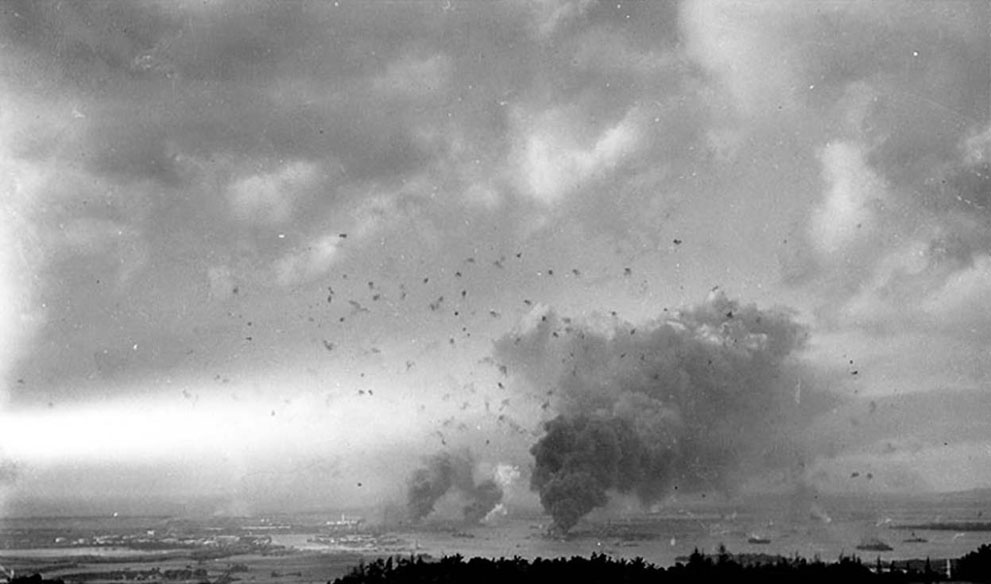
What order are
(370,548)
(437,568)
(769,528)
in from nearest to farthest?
(437,568), (370,548), (769,528)

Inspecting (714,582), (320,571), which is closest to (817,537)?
(320,571)

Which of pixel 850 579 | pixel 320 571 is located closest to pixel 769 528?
pixel 320 571

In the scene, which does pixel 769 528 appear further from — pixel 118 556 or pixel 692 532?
pixel 118 556

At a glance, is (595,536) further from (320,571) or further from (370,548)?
(320,571)

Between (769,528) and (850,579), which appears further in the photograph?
(769,528)

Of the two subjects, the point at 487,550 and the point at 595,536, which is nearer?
the point at 487,550

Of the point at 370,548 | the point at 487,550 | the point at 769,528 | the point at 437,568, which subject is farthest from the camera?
the point at 769,528
